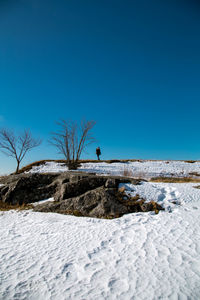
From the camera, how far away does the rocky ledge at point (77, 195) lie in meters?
5.09

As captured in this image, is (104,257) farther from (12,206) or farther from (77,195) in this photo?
(12,206)

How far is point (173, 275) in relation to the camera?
2.33 m

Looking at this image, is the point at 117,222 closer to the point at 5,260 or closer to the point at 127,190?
the point at 127,190

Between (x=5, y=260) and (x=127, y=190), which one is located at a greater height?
(x=127, y=190)

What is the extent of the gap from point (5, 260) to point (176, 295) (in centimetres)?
282

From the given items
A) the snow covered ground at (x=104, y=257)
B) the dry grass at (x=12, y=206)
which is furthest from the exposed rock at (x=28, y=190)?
the snow covered ground at (x=104, y=257)

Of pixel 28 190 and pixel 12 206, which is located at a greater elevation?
pixel 28 190

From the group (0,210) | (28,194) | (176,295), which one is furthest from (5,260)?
(28,194)

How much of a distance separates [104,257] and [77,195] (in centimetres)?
362

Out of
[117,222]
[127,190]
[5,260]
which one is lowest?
[5,260]

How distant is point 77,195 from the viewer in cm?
634

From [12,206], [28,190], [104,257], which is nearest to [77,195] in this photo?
[28,190]

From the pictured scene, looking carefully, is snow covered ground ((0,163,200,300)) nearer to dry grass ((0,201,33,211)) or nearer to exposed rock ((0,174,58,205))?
dry grass ((0,201,33,211))

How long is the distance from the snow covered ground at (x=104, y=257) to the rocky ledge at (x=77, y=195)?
0.42 m
